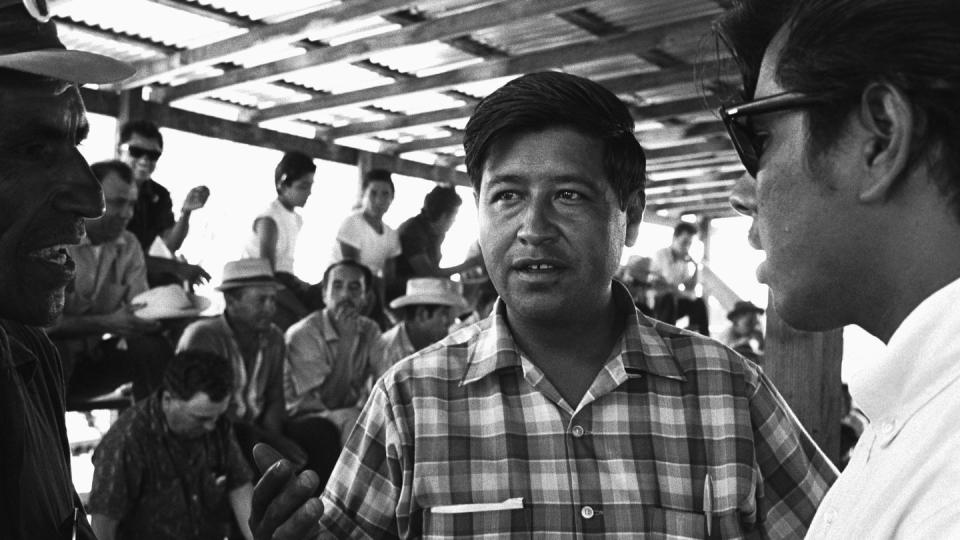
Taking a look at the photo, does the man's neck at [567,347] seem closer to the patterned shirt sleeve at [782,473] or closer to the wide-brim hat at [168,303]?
the patterned shirt sleeve at [782,473]

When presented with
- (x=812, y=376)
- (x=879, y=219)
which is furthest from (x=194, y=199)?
(x=879, y=219)

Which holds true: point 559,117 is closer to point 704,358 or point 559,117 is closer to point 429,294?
point 704,358

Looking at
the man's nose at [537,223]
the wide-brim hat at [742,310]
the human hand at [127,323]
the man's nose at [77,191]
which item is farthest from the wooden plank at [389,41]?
the wide-brim hat at [742,310]

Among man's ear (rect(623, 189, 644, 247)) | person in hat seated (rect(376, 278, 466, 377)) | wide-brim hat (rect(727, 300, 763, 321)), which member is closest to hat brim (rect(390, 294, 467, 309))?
person in hat seated (rect(376, 278, 466, 377))

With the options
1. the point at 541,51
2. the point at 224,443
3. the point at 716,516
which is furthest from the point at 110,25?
the point at 716,516

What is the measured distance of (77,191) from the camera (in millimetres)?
1610

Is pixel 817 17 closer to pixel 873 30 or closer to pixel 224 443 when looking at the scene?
pixel 873 30

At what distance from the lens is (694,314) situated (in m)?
11.0

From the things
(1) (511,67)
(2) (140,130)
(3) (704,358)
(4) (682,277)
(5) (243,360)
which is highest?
(1) (511,67)

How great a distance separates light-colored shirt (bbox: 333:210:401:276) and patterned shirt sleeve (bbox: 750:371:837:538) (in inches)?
216

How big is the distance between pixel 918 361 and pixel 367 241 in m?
6.61

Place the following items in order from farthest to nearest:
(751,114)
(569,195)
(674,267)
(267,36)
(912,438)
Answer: (674,267)
(267,36)
(569,195)
(751,114)
(912,438)

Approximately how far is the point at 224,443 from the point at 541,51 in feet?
15.4

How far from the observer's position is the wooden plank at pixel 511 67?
25.0ft
